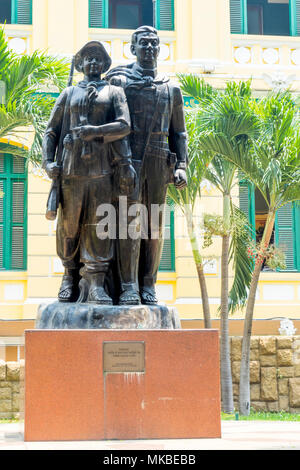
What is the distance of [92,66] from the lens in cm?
777

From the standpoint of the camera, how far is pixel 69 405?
671 cm

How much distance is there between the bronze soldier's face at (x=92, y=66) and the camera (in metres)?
7.77

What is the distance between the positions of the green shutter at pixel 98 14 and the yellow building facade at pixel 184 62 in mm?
25

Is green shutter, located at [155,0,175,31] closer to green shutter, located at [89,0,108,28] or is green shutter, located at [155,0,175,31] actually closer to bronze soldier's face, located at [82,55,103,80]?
green shutter, located at [89,0,108,28]

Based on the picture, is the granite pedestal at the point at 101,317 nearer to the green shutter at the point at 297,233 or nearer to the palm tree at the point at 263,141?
the palm tree at the point at 263,141

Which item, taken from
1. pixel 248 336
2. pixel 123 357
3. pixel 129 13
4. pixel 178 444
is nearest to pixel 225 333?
pixel 248 336

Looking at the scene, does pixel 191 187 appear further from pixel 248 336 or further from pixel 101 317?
pixel 101 317

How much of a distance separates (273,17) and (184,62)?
282 centimetres

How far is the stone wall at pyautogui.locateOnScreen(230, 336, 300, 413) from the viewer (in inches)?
654

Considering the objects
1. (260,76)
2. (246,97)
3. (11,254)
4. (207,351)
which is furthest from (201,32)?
(207,351)

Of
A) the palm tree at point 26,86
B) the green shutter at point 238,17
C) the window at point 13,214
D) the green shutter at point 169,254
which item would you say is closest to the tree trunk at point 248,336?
the green shutter at point 169,254

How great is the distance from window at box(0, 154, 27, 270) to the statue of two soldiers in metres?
10.9
